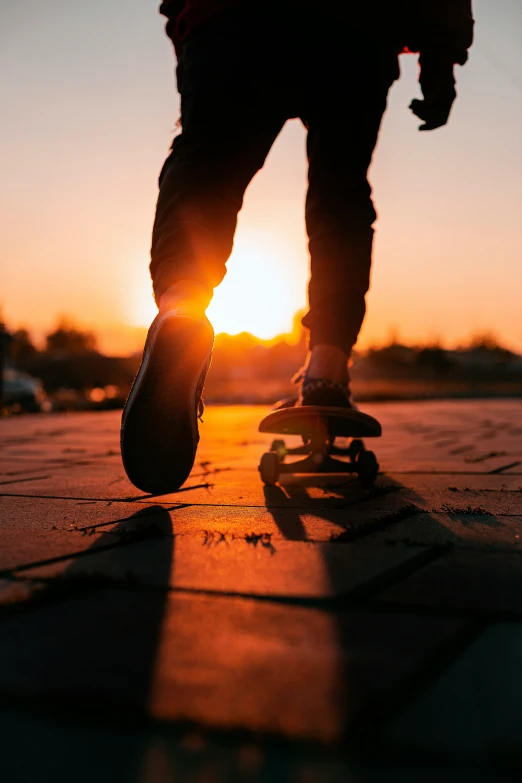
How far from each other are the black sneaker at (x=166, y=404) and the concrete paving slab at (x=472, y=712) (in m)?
1.02

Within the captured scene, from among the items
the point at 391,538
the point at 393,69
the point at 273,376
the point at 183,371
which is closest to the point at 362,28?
the point at 393,69

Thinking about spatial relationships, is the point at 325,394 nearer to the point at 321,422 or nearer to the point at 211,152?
the point at 321,422

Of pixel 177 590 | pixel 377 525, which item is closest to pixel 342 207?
pixel 377 525

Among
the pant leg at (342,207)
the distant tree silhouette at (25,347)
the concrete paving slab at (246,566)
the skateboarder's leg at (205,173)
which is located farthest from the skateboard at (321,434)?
the distant tree silhouette at (25,347)

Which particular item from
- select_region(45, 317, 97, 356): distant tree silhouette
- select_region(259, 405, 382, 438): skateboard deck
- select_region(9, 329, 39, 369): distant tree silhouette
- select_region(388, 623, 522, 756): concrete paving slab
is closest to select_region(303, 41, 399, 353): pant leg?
select_region(259, 405, 382, 438): skateboard deck

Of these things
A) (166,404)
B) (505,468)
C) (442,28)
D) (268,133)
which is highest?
(442,28)

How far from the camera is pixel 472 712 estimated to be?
65 centimetres

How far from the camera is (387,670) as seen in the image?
74 cm

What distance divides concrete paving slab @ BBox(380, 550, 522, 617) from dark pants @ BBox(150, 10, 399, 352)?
1047 mm

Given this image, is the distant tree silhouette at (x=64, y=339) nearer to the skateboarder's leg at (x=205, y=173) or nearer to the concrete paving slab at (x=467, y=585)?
the skateboarder's leg at (x=205, y=173)

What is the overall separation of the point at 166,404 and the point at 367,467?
0.74m

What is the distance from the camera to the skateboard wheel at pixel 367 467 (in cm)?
221

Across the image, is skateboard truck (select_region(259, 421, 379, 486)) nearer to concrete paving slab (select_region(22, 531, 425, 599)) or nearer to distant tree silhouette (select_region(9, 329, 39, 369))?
concrete paving slab (select_region(22, 531, 425, 599))

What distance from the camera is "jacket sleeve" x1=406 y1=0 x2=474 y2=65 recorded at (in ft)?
7.38
